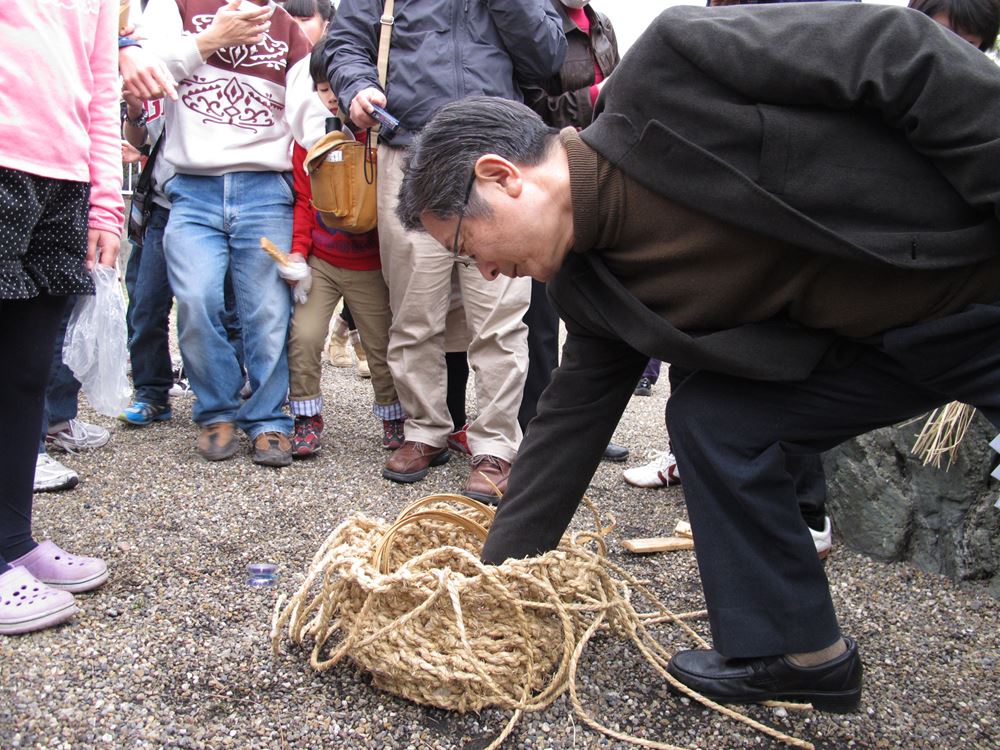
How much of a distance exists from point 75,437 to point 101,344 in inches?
46.5

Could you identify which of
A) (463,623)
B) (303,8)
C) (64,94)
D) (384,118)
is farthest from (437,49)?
(303,8)

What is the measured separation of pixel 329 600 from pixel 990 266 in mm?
1390

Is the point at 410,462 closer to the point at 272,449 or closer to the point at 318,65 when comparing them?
the point at 272,449

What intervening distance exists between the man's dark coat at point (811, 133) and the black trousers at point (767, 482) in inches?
4.4

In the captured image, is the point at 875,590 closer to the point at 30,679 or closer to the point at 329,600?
the point at 329,600

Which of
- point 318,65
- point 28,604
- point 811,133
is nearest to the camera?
point 811,133

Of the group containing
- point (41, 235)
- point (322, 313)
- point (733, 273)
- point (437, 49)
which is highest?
point (733, 273)

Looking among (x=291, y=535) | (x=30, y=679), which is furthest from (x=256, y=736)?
(x=291, y=535)

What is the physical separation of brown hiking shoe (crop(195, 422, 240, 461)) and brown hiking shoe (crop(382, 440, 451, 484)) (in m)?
0.62

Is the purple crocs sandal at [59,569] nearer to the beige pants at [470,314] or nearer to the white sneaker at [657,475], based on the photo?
the beige pants at [470,314]

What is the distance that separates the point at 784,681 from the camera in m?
1.69

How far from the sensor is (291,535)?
2615 millimetres

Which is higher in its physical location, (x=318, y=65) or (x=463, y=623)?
(x=318, y=65)

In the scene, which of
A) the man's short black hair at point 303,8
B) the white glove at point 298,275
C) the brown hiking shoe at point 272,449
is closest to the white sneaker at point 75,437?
the brown hiking shoe at point 272,449
